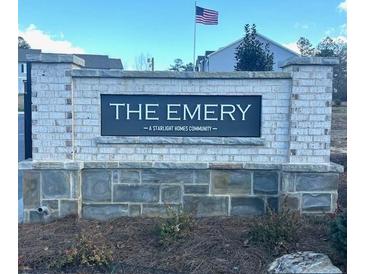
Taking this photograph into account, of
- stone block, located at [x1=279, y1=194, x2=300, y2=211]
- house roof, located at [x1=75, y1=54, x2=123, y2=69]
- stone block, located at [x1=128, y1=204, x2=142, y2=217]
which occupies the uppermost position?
house roof, located at [x1=75, y1=54, x2=123, y2=69]

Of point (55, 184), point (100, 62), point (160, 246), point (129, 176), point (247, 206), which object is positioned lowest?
point (160, 246)

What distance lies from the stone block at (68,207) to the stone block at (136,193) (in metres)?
0.53

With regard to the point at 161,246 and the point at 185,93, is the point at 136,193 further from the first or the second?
the point at 185,93

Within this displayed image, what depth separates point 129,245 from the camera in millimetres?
4648

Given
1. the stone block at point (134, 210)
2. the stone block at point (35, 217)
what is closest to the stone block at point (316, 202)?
the stone block at point (134, 210)

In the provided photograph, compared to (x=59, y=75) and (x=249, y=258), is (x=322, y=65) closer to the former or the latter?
(x=249, y=258)

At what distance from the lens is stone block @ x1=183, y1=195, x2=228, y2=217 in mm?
5473

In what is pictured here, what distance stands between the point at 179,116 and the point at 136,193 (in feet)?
3.95

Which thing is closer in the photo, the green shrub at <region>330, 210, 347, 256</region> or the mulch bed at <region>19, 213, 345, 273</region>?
the green shrub at <region>330, 210, 347, 256</region>

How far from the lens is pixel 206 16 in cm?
1862

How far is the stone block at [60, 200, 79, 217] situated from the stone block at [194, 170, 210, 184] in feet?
5.38

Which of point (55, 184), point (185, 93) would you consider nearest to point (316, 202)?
point (185, 93)

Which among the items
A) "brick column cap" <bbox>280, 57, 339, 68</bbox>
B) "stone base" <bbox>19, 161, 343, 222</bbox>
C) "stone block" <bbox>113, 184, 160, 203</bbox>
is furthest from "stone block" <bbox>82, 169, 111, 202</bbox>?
"brick column cap" <bbox>280, 57, 339, 68</bbox>

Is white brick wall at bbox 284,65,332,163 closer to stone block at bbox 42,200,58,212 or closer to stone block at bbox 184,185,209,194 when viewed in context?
stone block at bbox 184,185,209,194
